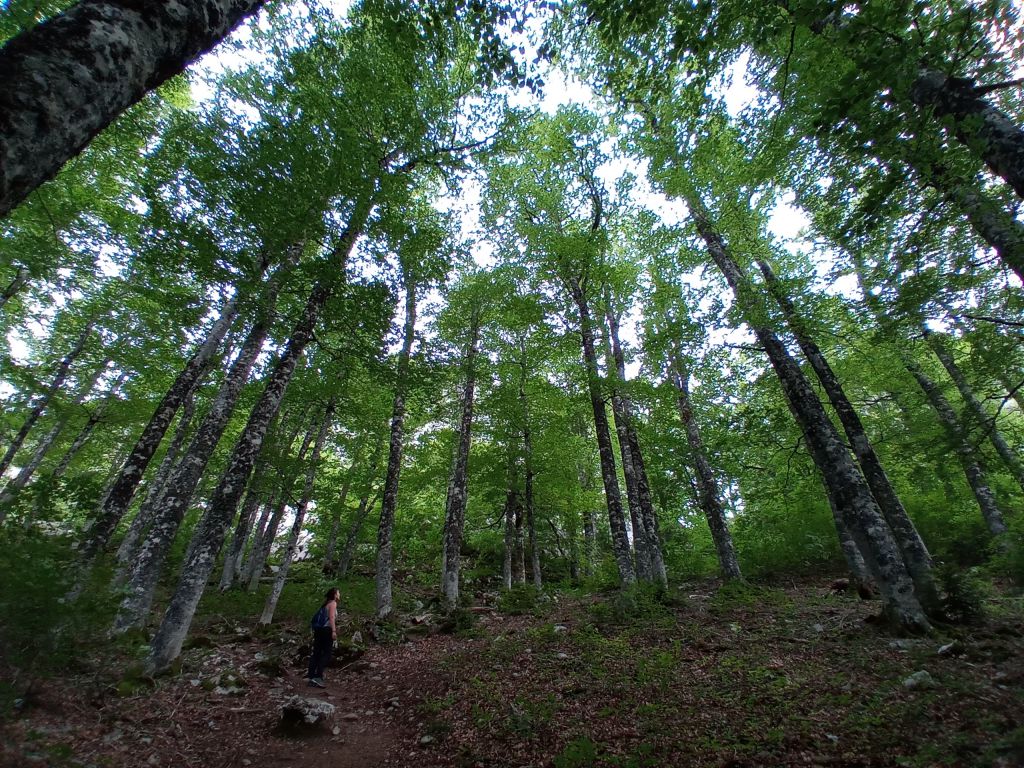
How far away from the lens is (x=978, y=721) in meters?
3.90

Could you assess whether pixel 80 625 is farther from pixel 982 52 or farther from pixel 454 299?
pixel 454 299

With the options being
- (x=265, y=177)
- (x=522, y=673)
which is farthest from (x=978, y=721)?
(x=265, y=177)

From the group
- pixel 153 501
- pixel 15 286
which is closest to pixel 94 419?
pixel 153 501

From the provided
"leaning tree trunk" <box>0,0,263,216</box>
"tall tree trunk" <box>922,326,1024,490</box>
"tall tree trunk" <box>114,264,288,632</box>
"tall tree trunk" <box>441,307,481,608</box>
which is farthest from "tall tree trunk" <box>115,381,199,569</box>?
"tall tree trunk" <box>922,326,1024,490</box>

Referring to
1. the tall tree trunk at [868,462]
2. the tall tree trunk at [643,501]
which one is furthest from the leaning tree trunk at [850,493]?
the tall tree trunk at [643,501]

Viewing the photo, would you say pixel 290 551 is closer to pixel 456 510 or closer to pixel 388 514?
pixel 388 514

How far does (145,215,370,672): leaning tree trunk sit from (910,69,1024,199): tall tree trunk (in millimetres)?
9185

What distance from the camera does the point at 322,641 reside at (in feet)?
27.7

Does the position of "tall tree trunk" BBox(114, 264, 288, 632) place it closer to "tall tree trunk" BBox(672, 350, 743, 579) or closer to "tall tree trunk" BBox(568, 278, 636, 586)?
"tall tree trunk" BBox(568, 278, 636, 586)

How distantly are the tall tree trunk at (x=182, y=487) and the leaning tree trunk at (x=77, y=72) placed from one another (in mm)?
6814

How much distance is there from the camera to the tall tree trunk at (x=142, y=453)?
9.08m

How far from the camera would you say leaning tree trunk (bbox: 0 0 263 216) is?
1.96m

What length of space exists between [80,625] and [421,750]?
4609 millimetres

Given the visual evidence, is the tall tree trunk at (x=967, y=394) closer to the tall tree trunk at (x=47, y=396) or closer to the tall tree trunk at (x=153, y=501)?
the tall tree trunk at (x=153, y=501)
